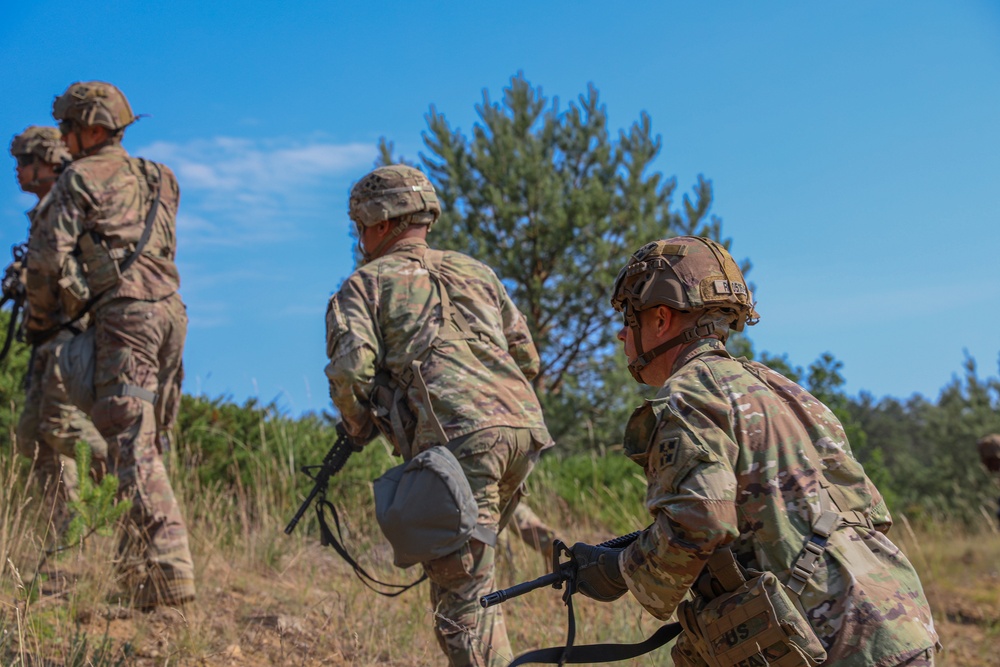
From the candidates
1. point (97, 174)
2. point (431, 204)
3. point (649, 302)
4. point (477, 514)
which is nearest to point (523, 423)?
point (477, 514)

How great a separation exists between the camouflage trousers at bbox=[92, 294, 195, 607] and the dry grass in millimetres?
168

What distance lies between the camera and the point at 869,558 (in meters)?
2.62

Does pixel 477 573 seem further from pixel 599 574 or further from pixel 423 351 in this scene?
pixel 599 574

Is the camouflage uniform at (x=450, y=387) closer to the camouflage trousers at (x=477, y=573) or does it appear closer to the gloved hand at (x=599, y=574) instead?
the camouflage trousers at (x=477, y=573)

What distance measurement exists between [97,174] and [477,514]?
3215 mm

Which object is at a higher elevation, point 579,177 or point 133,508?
point 579,177

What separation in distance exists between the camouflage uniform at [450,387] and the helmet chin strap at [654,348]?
4.57 ft

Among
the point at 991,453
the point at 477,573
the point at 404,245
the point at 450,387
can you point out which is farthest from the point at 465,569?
the point at 991,453

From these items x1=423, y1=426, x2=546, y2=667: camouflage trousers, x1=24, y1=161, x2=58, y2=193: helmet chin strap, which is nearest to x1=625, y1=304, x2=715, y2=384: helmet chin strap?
x1=423, y1=426, x2=546, y2=667: camouflage trousers

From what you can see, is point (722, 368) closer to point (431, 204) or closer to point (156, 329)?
point (431, 204)

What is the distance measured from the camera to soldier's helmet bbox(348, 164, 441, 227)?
4781mm

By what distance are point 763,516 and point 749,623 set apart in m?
0.27

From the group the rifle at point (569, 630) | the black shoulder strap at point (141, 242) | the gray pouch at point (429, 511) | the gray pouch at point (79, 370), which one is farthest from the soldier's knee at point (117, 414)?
the rifle at point (569, 630)

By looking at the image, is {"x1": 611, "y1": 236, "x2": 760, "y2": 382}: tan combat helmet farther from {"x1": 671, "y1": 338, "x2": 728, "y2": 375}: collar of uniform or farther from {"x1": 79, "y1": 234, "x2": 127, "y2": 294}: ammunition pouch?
{"x1": 79, "y1": 234, "x2": 127, "y2": 294}: ammunition pouch
